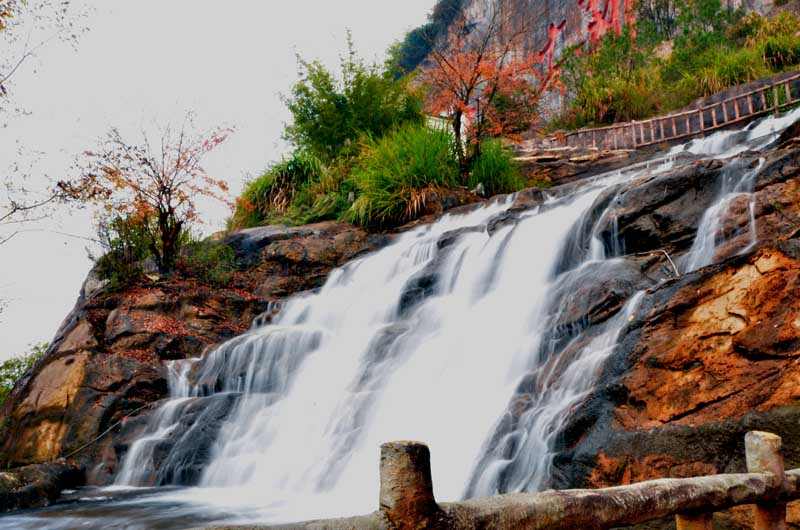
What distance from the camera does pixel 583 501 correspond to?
2.12 meters

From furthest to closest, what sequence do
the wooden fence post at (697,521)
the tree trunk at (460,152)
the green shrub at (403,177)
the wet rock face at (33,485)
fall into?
the tree trunk at (460,152) < the green shrub at (403,177) < the wet rock face at (33,485) < the wooden fence post at (697,521)

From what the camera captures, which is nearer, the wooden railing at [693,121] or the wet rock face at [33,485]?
the wet rock face at [33,485]

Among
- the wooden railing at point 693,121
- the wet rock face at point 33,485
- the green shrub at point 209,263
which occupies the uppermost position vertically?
the wooden railing at point 693,121

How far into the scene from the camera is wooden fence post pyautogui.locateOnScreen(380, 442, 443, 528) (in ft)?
5.67

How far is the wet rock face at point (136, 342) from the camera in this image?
328 inches

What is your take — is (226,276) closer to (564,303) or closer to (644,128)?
(564,303)

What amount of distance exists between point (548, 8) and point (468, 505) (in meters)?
32.9

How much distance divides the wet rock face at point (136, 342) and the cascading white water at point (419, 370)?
25.5 inches

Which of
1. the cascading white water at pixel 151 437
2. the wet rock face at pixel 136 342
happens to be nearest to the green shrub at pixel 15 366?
the wet rock face at pixel 136 342

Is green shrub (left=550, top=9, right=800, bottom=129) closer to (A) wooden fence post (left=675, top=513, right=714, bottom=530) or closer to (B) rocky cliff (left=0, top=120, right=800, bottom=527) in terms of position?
(B) rocky cliff (left=0, top=120, right=800, bottom=527)

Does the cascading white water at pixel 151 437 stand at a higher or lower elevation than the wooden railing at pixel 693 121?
lower

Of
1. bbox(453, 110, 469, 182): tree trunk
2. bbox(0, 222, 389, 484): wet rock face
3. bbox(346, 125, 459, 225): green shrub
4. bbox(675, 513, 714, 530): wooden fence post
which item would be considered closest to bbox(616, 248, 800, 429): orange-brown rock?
bbox(675, 513, 714, 530): wooden fence post

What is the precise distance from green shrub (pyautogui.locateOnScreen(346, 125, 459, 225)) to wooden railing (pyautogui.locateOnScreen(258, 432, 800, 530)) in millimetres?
9843

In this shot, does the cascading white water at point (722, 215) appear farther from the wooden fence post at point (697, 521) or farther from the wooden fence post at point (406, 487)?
the wooden fence post at point (406, 487)
